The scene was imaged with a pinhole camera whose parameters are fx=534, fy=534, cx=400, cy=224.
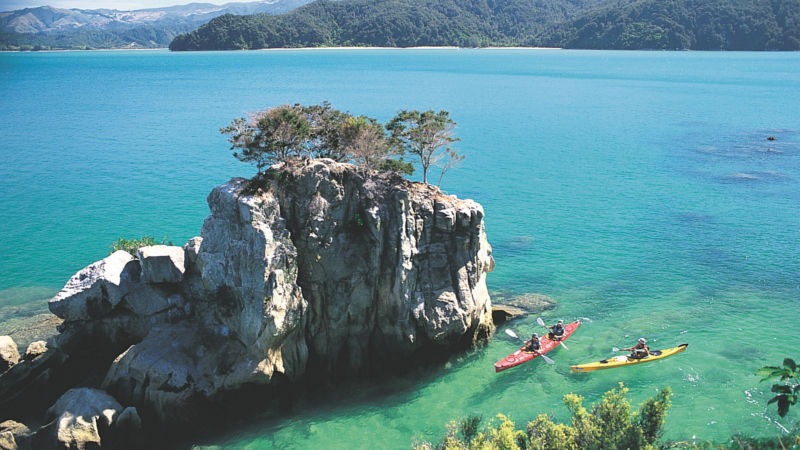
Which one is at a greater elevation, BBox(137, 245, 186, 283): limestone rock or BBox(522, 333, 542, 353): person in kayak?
BBox(137, 245, 186, 283): limestone rock

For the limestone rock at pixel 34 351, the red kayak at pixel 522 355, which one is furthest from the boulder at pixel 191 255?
the red kayak at pixel 522 355

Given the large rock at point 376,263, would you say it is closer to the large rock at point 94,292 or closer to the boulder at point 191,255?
the boulder at point 191,255

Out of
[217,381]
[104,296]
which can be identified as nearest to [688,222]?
[217,381]

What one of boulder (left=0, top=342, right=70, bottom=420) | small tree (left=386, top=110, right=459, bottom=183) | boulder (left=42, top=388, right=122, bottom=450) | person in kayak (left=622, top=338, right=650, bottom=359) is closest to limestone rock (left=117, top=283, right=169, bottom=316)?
boulder (left=0, top=342, right=70, bottom=420)

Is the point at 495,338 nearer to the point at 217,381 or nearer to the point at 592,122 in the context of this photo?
the point at 217,381

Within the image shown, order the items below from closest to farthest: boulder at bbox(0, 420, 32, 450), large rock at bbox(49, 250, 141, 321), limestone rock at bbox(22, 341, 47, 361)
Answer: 1. boulder at bbox(0, 420, 32, 450)
2. limestone rock at bbox(22, 341, 47, 361)
3. large rock at bbox(49, 250, 141, 321)

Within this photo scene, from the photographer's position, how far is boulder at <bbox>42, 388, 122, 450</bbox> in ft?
81.4

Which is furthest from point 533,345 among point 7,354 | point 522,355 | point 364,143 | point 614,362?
point 7,354

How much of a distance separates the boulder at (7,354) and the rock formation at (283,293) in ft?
4.09

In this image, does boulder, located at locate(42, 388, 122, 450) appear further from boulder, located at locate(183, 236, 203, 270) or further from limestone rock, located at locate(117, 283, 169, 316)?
boulder, located at locate(183, 236, 203, 270)

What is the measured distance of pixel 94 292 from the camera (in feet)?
101

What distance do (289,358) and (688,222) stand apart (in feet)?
138

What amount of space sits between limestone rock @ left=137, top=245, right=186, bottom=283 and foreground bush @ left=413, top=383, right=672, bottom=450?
707 inches

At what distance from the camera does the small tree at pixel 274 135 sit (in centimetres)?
3091
